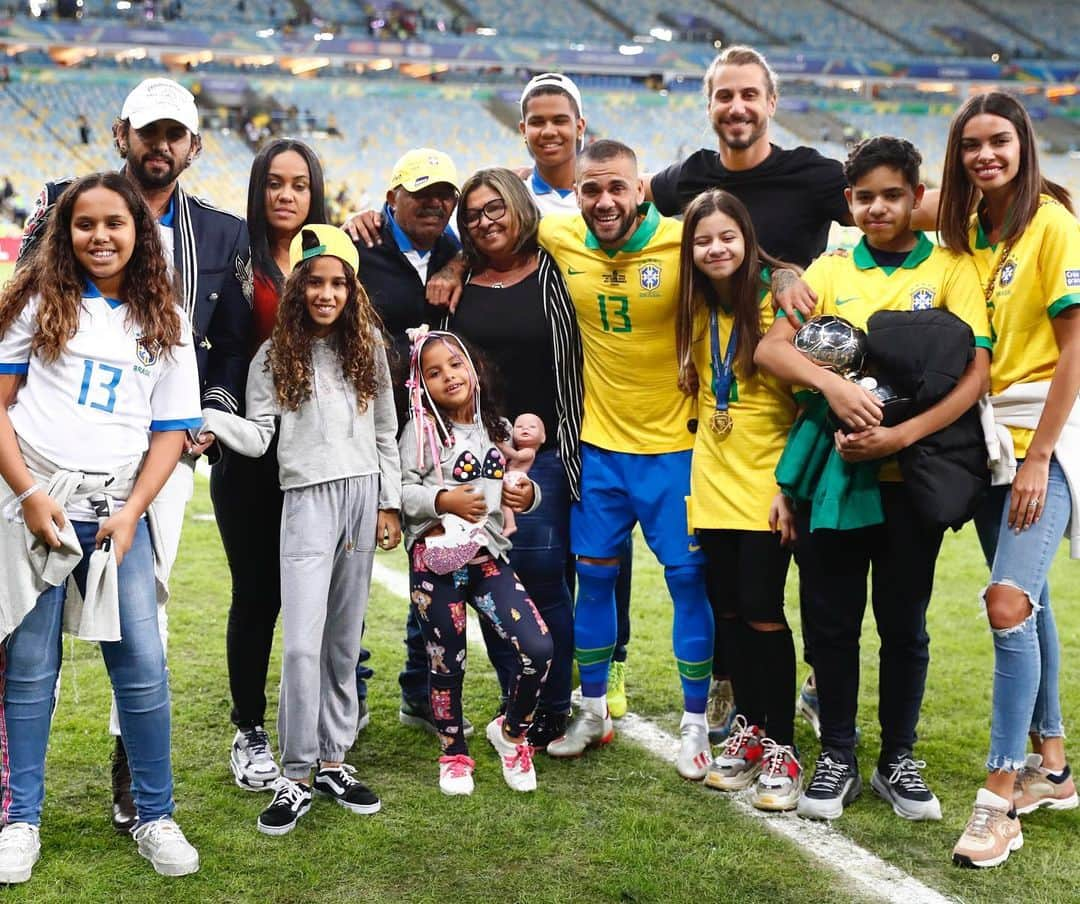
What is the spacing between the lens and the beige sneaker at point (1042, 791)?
329cm

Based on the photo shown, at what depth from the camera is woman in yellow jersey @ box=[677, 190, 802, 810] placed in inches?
131

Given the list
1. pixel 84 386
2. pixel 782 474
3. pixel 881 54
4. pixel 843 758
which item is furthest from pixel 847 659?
pixel 881 54

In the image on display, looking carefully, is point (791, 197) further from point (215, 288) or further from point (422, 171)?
point (215, 288)

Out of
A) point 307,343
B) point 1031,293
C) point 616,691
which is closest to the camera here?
point 1031,293

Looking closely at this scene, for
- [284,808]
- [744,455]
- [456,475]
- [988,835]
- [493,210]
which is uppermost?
[493,210]

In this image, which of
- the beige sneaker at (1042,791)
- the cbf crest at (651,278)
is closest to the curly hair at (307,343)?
the cbf crest at (651,278)

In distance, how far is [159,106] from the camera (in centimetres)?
314

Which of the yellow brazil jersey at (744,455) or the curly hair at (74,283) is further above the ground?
the curly hair at (74,283)

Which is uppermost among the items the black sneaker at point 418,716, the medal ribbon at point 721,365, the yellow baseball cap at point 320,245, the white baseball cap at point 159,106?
the white baseball cap at point 159,106

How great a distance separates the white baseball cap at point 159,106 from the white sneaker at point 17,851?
181 centimetres

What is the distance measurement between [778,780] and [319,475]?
154 cm

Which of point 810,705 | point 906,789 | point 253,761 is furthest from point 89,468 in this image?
point 810,705

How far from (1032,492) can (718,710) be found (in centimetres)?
145

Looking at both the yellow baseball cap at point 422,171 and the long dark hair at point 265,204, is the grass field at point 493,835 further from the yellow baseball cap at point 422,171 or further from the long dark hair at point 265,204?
the yellow baseball cap at point 422,171
